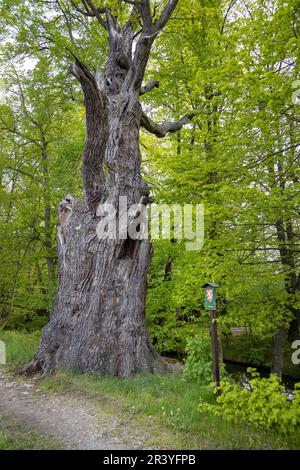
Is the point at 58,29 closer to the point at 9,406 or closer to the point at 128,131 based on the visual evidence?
the point at 128,131

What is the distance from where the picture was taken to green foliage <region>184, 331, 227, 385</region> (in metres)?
5.53

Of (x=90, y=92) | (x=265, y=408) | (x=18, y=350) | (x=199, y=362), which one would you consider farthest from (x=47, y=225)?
(x=265, y=408)

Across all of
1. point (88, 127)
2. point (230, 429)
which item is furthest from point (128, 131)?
point (230, 429)

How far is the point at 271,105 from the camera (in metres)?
4.65

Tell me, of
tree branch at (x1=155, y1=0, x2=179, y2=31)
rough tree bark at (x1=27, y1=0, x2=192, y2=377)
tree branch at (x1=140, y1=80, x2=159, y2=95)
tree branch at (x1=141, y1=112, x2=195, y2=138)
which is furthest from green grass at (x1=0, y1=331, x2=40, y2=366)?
tree branch at (x1=155, y1=0, x2=179, y2=31)

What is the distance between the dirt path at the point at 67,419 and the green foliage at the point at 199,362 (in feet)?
6.12

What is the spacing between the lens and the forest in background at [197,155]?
5336mm

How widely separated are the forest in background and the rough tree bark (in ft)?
3.86

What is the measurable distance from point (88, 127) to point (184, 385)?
5222 millimetres

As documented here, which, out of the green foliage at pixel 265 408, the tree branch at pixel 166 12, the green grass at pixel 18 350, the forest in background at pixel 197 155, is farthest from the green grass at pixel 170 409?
the tree branch at pixel 166 12

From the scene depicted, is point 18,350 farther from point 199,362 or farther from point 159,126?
point 159,126

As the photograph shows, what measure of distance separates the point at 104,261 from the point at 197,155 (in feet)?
14.1

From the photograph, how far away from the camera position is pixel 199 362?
5734 millimetres

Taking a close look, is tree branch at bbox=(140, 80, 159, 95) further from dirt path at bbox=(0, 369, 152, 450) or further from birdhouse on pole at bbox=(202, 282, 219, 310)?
dirt path at bbox=(0, 369, 152, 450)
